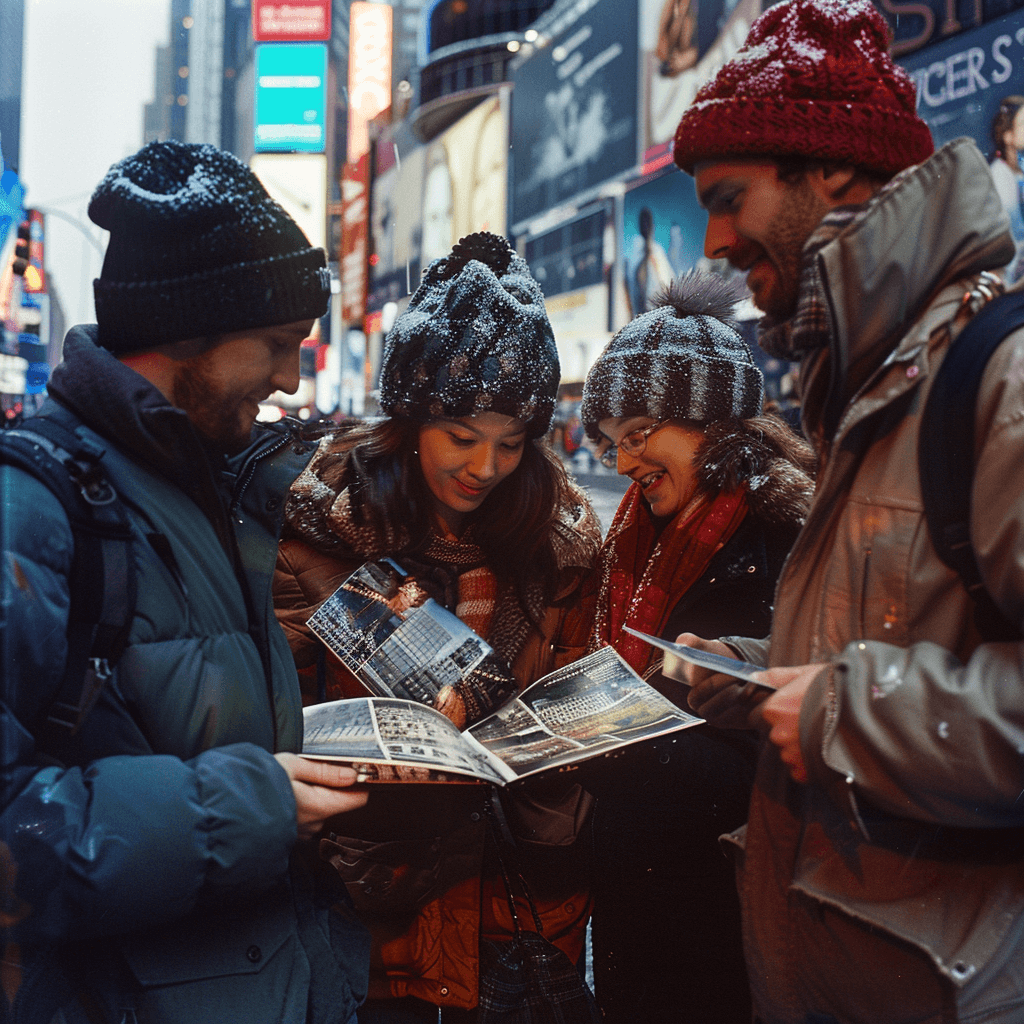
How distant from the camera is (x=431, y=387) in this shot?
2.13 metres

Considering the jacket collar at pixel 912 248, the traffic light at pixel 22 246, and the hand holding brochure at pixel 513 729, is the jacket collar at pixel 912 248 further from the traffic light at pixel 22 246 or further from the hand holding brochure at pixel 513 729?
the traffic light at pixel 22 246

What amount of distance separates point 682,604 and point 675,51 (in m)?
13.8

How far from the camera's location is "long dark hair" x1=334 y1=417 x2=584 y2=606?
87.1 inches

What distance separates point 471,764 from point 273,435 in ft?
2.04

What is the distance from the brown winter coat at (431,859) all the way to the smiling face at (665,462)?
55cm

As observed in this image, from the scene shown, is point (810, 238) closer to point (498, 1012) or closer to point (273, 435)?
point (273, 435)

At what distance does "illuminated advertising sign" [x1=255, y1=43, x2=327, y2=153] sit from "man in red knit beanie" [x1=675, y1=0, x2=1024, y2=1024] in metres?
1.50

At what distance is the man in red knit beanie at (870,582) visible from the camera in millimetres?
1013

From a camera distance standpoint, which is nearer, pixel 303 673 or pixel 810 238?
pixel 810 238

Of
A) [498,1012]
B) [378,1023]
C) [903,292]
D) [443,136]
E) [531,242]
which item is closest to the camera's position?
[903,292]

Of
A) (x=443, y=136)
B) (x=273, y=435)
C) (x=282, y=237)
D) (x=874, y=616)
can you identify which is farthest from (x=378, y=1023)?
(x=443, y=136)

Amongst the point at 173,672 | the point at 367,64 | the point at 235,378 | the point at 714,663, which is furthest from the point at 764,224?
the point at 367,64

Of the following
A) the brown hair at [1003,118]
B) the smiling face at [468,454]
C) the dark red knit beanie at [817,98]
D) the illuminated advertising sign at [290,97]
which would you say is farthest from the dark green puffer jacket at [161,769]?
the brown hair at [1003,118]

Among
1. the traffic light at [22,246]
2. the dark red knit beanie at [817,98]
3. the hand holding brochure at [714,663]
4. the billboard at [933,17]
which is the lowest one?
the hand holding brochure at [714,663]
